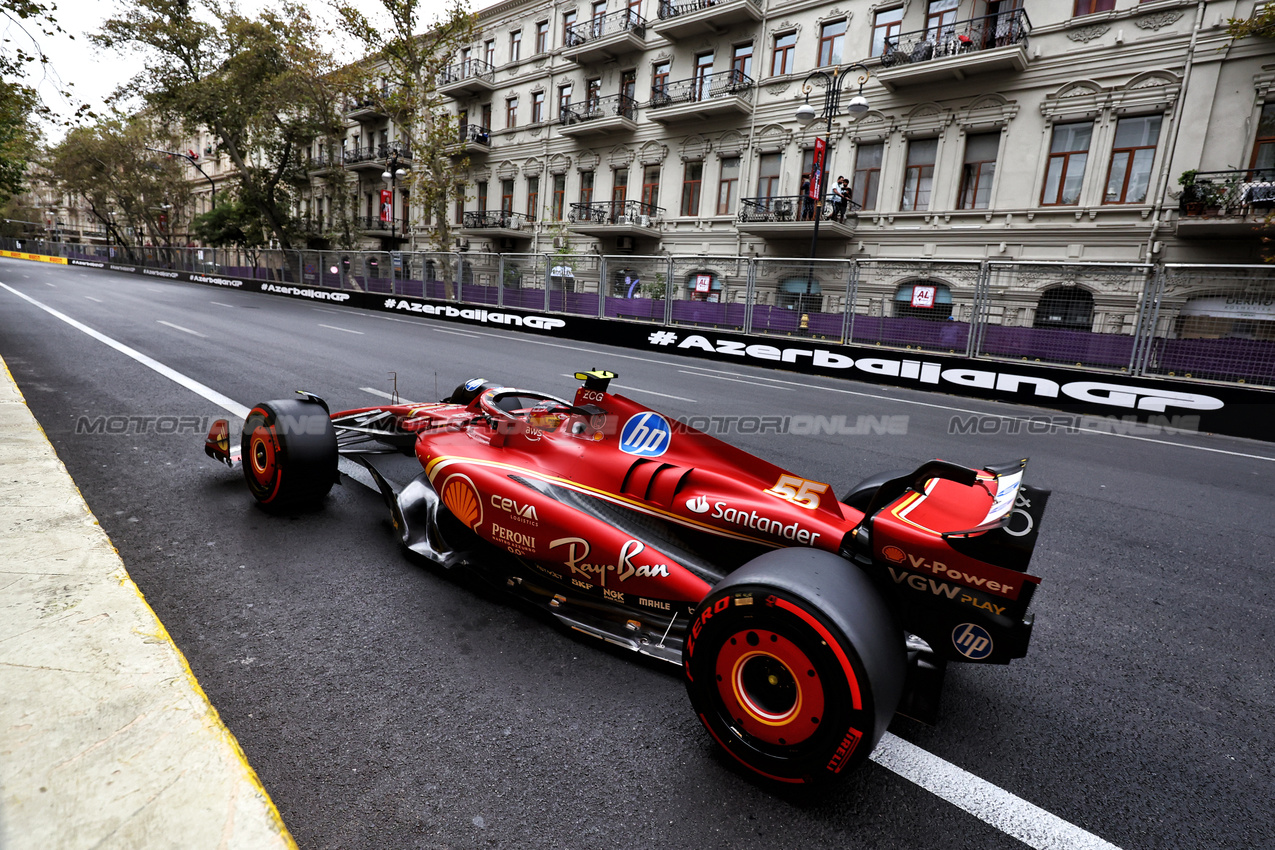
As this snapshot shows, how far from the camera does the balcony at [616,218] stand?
26.7 meters

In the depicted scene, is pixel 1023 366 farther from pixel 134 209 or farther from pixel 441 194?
pixel 134 209

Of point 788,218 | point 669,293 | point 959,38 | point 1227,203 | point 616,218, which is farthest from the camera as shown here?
point 616,218

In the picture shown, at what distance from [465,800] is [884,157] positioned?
2373cm

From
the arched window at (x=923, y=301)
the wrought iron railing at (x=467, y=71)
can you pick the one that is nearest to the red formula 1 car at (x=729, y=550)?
the arched window at (x=923, y=301)

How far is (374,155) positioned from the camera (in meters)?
41.1

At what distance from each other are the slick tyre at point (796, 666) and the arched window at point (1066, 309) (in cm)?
1113

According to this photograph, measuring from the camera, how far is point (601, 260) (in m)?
18.5

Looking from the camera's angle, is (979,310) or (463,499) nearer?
(463,499)

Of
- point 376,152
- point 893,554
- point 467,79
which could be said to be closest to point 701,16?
point 467,79

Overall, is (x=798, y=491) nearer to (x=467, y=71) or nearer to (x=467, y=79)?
(x=467, y=79)

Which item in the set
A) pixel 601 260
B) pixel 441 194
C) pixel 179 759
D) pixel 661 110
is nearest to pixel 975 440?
pixel 179 759

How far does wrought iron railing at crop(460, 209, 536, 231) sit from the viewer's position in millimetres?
32219

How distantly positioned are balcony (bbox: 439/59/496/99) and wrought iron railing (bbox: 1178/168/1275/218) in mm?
30528

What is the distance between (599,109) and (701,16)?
6.53 meters
